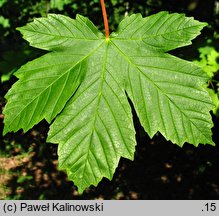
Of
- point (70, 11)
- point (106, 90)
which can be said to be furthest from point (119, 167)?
point (106, 90)

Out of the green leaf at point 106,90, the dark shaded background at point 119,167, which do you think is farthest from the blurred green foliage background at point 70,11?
the green leaf at point 106,90

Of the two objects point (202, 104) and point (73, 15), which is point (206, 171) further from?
point (202, 104)

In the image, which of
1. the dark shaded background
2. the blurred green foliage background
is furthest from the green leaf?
the dark shaded background

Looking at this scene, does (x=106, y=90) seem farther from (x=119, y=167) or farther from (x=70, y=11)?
(x=119, y=167)

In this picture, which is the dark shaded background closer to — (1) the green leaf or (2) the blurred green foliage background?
(2) the blurred green foliage background

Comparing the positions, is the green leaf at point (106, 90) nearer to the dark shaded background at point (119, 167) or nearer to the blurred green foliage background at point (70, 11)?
the blurred green foliage background at point (70, 11)

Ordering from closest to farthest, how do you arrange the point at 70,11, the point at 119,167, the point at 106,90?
the point at 106,90 < the point at 70,11 < the point at 119,167

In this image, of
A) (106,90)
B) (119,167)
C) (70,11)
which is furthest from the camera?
(119,167)

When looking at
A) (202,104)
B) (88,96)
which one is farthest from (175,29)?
(88,96)
